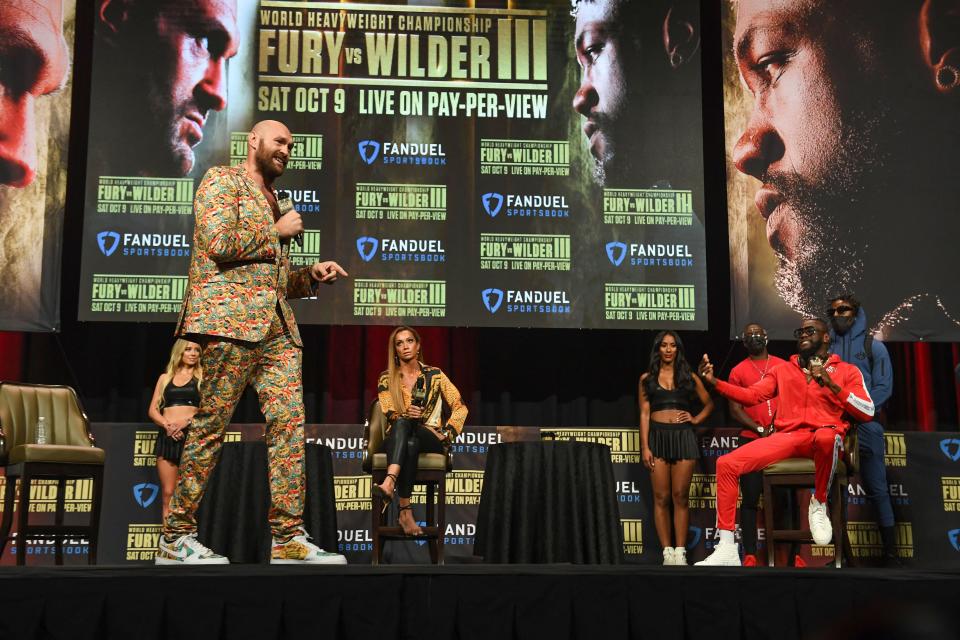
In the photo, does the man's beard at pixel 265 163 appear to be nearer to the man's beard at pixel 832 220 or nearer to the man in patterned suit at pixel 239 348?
the man in patterned suit at pixel 239 348

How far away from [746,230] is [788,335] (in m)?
0.77

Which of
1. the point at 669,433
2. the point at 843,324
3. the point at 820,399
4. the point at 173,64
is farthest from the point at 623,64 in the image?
the point at 173,64

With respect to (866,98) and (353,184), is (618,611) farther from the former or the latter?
(866,98)

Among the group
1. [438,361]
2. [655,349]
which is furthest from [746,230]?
[438,361]

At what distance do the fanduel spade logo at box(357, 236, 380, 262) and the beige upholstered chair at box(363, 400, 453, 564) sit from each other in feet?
3.66

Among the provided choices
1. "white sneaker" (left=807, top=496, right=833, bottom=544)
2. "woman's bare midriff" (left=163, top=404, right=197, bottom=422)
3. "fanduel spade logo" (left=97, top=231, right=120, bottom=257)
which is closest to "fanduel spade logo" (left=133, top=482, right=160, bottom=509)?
"woman's bare midriff" (left=163, top=404, right=197, bottom=422)

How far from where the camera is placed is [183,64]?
6680 millimetres

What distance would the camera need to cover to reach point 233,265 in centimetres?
377

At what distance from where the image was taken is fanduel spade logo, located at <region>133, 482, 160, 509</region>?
21.3 feet

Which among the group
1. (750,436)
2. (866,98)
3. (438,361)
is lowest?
(750,436)

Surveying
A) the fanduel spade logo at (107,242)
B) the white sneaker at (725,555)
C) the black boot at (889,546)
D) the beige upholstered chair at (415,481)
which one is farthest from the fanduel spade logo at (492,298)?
the black boot at (889,546)

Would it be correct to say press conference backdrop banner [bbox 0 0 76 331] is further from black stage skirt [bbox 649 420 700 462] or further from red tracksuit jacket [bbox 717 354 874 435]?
red tracksuit jacket [bbox 717 354 874 435]

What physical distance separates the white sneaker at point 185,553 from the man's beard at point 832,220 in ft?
14.6

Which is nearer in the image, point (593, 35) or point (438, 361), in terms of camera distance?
point (593, 35)
